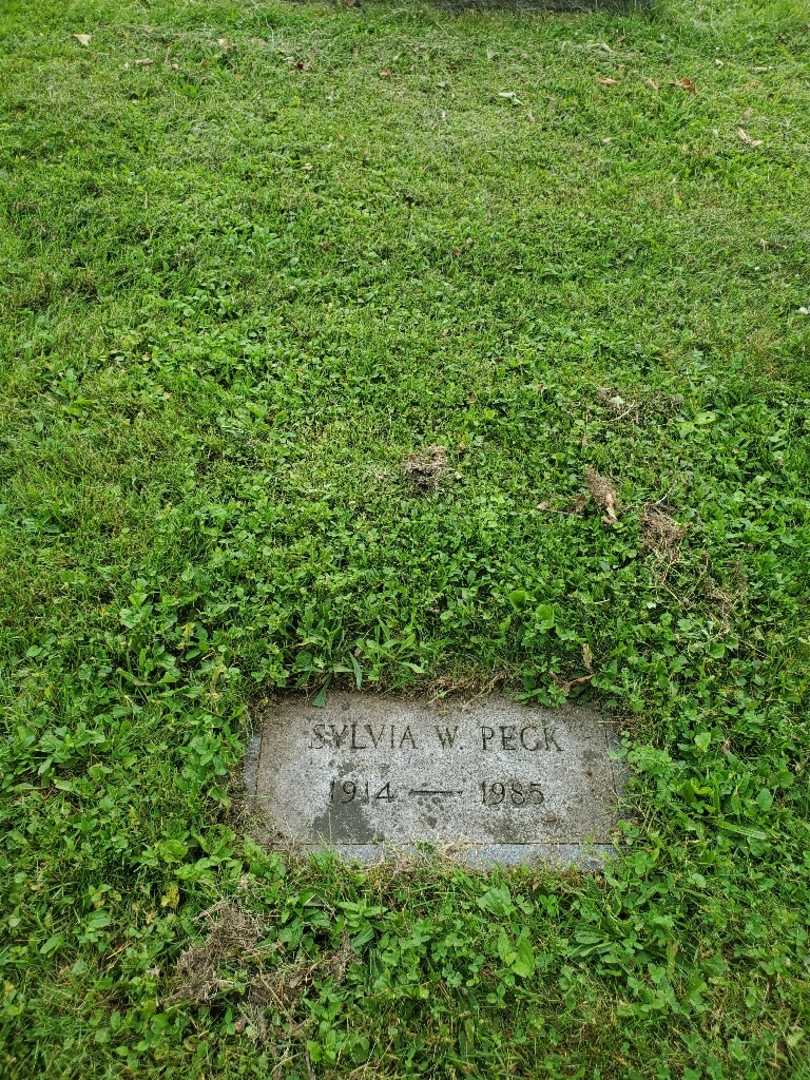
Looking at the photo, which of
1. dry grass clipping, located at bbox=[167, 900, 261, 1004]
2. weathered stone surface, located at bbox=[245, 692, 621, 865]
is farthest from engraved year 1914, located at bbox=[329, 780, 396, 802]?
dry grass clipping, located at bbox=[167, 900, 261, 1004]

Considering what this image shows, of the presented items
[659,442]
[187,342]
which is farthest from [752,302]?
[187,342]

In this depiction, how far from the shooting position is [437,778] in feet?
9.87

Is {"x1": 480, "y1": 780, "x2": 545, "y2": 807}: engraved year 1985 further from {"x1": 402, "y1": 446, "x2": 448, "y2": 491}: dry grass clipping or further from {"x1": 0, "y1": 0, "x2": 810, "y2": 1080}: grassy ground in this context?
{"x1": 402, "y1": 446, "x2": 448, "y2": 491}: dry grass clipping

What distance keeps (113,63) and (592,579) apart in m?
5.42

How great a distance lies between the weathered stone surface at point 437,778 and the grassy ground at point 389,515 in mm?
108

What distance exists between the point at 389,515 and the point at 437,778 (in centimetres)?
119

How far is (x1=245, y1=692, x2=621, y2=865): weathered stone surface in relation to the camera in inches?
113

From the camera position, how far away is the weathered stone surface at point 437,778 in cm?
288

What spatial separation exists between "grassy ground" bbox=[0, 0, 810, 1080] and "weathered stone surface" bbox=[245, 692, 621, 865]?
11 centimetres

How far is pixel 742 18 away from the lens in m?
6.96

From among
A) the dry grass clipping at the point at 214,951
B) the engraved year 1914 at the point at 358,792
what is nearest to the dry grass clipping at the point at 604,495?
the engraved year 1914 at the point at 358,792

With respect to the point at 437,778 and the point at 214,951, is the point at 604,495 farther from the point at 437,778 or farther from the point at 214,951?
the point at 214,951

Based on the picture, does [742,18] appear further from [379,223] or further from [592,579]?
[592,579]

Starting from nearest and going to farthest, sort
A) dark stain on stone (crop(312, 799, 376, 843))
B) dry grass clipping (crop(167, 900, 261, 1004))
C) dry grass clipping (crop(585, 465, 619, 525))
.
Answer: dry grass clipping (crop(167, 900, 261, 1004))
dark stain on stone (crop(312, 799, 376, 843))
dry grass clipping (crop(585, 465, 619, 525))
